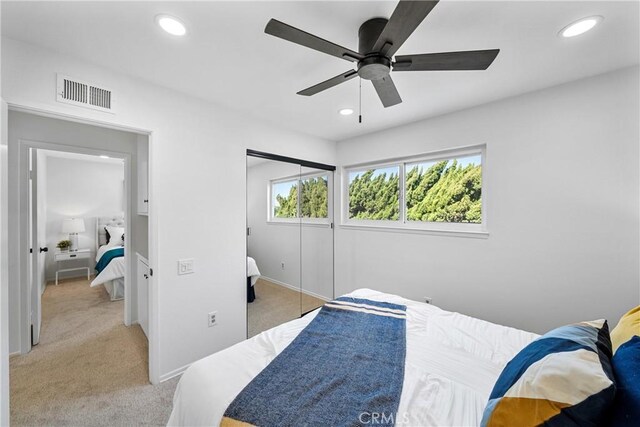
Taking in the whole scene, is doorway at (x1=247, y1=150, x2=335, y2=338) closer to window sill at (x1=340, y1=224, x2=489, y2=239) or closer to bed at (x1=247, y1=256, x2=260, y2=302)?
bed at (x1=247, y1=256, x2=260, y2=302)

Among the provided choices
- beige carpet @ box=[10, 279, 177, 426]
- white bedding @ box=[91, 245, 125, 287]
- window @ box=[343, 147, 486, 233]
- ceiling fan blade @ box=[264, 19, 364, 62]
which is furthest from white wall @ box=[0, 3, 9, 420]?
window @ box=[343, 147, 486, 233]

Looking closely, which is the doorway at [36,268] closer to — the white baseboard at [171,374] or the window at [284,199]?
the white baseboard at [171,374]

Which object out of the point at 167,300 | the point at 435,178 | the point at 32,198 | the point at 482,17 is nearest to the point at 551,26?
the point at 482,17

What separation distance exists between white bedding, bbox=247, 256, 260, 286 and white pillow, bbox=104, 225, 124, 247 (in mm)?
3940

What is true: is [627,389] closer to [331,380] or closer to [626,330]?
[626,330]

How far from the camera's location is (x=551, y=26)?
4.72 feet

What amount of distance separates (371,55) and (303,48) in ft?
1.83

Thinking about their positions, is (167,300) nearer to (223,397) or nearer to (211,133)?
(223,397)

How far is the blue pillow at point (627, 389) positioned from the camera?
2.03 ft

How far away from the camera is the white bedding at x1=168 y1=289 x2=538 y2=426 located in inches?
41.3

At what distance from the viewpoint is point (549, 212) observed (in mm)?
2160

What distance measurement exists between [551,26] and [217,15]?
71.8 inches

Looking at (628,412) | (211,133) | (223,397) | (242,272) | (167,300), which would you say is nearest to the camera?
(628,412)

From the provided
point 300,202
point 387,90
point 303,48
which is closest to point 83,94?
point 303,48
